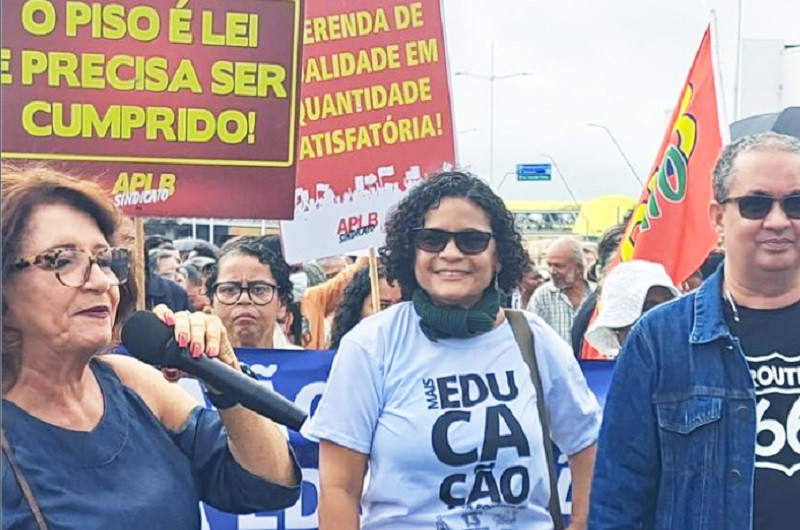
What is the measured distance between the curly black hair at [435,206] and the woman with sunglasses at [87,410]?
3.48 ft

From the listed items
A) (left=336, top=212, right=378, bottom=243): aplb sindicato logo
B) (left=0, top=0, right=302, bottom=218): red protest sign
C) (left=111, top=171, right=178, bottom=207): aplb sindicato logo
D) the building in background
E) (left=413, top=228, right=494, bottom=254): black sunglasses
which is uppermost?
the building in background

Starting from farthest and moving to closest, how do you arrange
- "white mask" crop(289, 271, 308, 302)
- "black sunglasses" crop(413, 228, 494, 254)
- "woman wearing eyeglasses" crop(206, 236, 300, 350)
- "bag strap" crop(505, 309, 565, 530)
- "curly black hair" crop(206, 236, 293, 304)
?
1. "white mask" crop(289, 271, 308, 302)
2. "curly black hair" crop(206, 236, 293, 304)
3. "woman wearing eyeglasses" crop(206, 236, 300, 350)
4. "black sunglasses" crop(413, 228, 494, 254)
5. "bag strap" crop(505, 309, 565, 530)

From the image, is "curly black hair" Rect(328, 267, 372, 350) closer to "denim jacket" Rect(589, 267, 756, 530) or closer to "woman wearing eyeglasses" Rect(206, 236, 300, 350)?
"woman wearing eyeglasses" Rect(206, 236, 300, 350)

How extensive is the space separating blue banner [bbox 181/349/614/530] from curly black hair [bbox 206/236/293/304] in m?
0.63

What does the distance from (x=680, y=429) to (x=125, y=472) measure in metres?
1.24

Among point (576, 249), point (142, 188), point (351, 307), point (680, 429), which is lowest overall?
point (680, 429)

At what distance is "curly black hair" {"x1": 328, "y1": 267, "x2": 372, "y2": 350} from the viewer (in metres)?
4.88

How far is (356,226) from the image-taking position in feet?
17.4

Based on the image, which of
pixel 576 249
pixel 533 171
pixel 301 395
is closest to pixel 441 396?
pixel 301 395

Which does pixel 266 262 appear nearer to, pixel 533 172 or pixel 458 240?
pixel 458 240

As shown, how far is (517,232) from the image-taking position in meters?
3.37

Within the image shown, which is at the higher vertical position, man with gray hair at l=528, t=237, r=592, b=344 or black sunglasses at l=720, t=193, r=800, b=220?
black sunglasses at l=720, t=193, r=800, b=220

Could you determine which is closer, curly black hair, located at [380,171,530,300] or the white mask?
curly black hair, located at [380,171,530,300]

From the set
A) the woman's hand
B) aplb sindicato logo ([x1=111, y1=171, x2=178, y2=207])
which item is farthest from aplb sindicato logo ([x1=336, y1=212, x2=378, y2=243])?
the woman's hand
